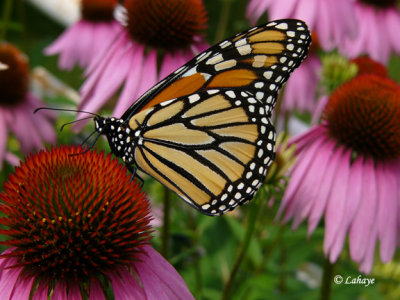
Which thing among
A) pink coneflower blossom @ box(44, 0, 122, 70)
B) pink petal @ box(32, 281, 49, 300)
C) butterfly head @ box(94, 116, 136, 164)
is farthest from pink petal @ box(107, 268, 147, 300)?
pink coneflower blossom @ box(44, 0, 122, 70)

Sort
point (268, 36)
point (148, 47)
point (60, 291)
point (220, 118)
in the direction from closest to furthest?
point (60, 291) < point (268, 36) < point (220, 118) < point (148, 47)

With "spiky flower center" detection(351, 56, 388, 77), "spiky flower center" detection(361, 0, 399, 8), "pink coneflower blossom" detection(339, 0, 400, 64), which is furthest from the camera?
"spiky flower center" detection(361, 0, 399, 8)

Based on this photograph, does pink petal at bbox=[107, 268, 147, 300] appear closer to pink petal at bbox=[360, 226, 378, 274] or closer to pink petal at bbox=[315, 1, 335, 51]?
pink petal at bbox=[360, 226, 378, 274]

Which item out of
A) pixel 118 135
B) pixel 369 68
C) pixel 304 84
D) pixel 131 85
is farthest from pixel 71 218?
pixel 304 84

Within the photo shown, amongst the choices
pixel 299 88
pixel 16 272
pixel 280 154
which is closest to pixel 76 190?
pixel 16 272

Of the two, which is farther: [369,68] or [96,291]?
[369,68]

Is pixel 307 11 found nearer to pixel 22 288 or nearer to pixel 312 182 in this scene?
pixel 312 182

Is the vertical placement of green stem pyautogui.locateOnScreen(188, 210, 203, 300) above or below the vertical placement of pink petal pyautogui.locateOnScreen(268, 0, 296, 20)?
below

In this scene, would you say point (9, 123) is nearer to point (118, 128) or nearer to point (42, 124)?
point (42, 124)
